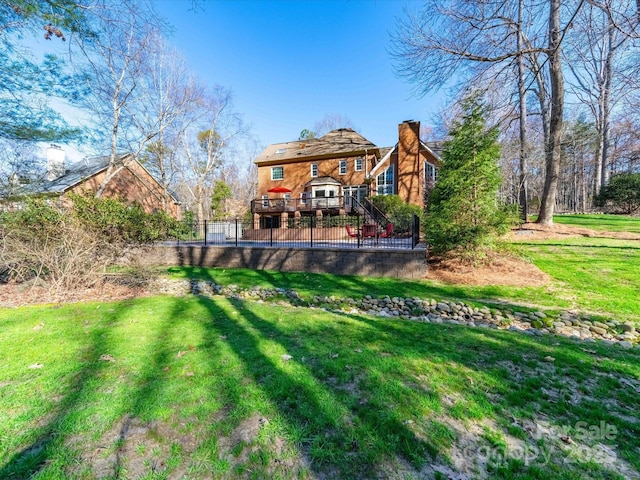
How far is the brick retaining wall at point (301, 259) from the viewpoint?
909cm

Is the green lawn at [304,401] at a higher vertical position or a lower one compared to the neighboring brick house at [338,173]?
lower

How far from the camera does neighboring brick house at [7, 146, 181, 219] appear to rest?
70.1ft

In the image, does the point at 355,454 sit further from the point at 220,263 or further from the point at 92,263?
the point at 220,263

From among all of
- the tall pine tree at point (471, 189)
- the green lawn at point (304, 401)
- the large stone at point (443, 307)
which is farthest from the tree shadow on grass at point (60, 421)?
the tall pine tree at point (471, 189)

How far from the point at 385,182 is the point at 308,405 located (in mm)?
22370

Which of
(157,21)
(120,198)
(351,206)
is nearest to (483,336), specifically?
(157,21)

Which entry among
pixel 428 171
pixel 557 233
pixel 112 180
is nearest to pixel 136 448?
pixel 557 233

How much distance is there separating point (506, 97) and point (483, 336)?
1095cm

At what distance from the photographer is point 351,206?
19812 millimetres

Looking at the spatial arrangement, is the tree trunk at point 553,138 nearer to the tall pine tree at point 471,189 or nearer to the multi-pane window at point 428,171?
the tall pine tree at point 471,189

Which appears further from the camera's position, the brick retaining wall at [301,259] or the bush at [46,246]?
the brick retaining wall at [301,259]

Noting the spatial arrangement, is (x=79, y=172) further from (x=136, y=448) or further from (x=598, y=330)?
(x=598, y=330)

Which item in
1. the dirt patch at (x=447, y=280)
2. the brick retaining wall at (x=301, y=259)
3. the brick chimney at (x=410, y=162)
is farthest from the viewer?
the brick chimney at (x=410, y=162)

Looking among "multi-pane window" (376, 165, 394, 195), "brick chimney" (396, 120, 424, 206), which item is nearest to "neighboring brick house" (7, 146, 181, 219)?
"multi-pane window" (376, 165, 394, 195)
